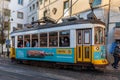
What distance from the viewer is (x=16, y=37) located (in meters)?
25.3

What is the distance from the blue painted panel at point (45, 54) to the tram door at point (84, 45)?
593 millimetres

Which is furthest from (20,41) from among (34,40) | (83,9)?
(83,9)

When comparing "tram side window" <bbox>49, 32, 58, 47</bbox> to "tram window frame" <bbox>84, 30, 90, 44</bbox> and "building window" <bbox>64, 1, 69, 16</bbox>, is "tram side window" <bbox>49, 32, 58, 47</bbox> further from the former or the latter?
"building window" <bbox>64, 1, 69, 16</bbox>

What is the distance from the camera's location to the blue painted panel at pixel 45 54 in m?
19.2

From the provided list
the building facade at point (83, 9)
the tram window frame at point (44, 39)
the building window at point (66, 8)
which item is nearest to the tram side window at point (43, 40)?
the tram window frame at point (44, 39)

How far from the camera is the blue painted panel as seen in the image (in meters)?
19.2

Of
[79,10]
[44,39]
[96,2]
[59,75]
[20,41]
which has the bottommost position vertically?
[59,75]

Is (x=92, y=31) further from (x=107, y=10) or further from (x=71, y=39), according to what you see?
(x=107, y=10)

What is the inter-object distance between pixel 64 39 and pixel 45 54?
7.68 ft

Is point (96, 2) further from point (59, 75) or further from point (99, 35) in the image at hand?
point (59, 75)

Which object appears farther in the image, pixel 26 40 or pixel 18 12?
pixel 18 12

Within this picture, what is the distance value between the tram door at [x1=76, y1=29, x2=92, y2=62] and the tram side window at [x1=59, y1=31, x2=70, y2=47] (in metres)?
0.81

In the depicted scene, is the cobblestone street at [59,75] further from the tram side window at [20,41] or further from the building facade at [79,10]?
the building facade at [79,10]

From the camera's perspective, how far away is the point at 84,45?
1834cm
